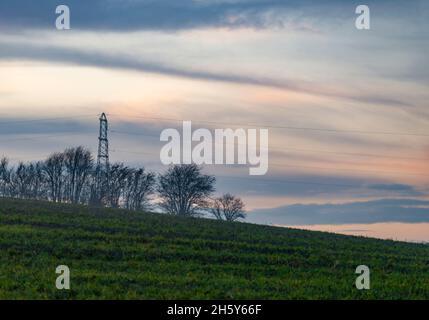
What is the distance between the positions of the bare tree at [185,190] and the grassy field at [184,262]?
3108 inches

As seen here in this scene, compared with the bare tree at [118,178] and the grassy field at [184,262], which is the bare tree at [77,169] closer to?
the bare tree at [118,178]

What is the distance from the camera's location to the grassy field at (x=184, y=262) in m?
31.7

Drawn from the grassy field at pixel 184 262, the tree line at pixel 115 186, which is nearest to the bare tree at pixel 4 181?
the tree line at pixel 115 186

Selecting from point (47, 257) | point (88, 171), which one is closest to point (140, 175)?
point (88, 171)

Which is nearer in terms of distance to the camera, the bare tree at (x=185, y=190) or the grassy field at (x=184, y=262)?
the grassy field at (x=184, y=262)

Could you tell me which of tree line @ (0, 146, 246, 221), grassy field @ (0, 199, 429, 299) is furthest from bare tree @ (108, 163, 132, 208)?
grassy field @ (0, 199, 429, 299)

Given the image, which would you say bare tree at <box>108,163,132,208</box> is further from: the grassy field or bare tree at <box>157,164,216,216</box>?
the grassy field

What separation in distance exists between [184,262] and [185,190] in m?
109

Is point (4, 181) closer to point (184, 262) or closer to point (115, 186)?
point (115, 186)

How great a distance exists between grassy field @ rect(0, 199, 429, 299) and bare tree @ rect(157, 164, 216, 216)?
78.9 metres

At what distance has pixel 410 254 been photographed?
Answer: 5803cm

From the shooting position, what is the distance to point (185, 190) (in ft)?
497
